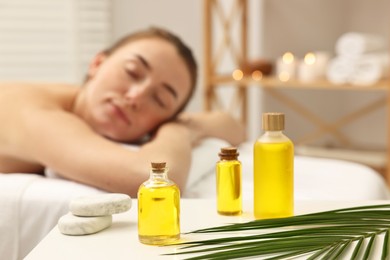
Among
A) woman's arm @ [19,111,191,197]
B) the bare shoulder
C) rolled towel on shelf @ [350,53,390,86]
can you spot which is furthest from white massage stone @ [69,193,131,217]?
rolled towel on shelf @ [350,53,390,86]

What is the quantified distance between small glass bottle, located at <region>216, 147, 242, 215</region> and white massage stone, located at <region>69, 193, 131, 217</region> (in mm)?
169

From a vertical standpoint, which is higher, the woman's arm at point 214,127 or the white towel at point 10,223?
the woman's arm at point 214,127

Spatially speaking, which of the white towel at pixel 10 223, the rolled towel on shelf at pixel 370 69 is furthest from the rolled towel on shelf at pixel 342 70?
the white towel at pixel 10 223

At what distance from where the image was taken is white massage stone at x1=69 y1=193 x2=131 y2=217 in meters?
1.17

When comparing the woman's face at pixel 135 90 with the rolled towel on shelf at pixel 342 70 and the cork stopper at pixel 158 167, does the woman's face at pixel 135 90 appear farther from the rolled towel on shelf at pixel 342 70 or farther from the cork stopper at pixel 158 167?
the rolled towel on shelf at pixel 342 70

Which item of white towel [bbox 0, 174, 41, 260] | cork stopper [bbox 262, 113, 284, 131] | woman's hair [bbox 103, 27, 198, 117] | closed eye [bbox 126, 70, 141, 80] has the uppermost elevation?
woman's hair [bbox 103, 27, 198, 117]

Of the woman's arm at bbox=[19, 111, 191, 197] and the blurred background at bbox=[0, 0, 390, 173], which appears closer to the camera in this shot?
the woman's arm at bbox=[19, 111, 191, 197]

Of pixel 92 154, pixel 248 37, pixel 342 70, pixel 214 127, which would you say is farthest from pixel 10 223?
pixel 248 37

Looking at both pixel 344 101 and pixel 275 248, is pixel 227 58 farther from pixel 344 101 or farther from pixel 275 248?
pixel 275 248

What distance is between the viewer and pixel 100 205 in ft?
3.86

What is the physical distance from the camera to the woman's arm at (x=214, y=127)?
226cm

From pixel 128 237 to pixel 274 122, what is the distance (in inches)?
12.3

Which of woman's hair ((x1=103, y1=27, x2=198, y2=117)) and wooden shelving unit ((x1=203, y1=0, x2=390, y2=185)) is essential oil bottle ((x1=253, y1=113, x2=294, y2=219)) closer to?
woman's hair ((x1=103, y1=27, x2=198, y2=117))

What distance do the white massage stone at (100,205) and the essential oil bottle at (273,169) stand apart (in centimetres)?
24
